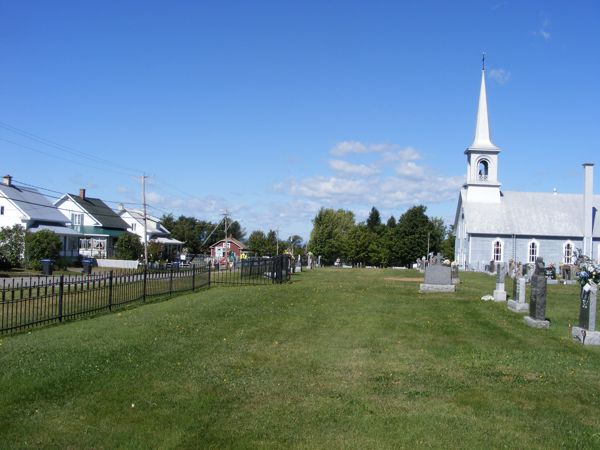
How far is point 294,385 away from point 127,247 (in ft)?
195

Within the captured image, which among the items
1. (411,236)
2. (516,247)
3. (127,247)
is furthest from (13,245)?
(411,236)

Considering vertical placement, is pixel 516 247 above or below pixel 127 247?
above

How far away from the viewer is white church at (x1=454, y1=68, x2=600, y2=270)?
58594 millimetres

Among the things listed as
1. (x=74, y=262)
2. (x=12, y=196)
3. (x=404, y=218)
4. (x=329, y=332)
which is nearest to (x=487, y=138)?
(x=404, y=218)

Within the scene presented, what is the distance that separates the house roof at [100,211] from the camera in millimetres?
71800

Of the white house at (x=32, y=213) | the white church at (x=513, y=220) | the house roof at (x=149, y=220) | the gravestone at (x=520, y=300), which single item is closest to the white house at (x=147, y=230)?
the house roof at (x=149, y=220)

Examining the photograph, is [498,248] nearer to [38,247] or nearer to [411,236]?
[411,236]

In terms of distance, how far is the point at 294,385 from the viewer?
8.38m

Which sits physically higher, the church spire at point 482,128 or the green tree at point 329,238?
the church spire at point 482,128

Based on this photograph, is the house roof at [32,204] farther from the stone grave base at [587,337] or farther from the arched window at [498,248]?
the stone grave base at [587,337]

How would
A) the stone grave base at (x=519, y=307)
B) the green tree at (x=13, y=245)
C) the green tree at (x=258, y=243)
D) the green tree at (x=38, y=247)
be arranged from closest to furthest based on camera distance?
1. the stone grave base at (x=519, y=307)
2. the green tree at (x=13, y=245)
3. the green tree at (x=38, y=247)
4. the green tree at (x=258, y=243)

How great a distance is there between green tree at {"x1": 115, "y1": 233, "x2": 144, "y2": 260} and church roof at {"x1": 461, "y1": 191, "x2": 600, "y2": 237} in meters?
34.5

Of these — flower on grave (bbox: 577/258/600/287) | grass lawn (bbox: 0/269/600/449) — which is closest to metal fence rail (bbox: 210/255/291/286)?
grass lawn (bbox: 0/269/600/449)

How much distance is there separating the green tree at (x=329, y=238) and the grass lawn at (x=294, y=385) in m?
86.6
